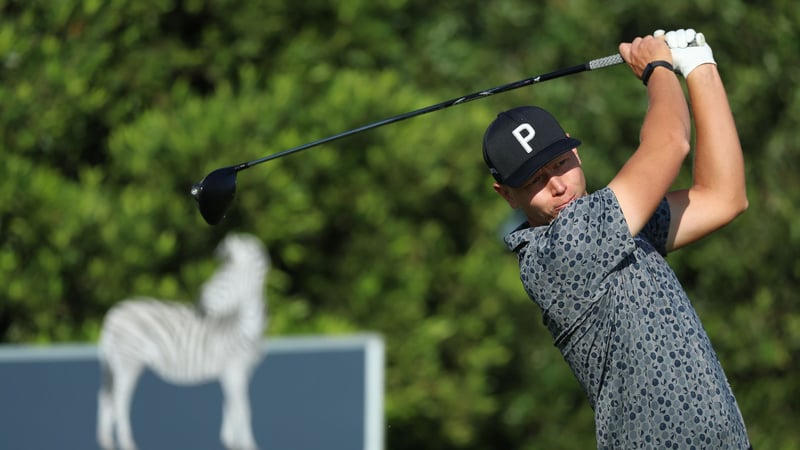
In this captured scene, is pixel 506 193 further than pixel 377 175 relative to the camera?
No

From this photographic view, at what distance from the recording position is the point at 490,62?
9.30 meters

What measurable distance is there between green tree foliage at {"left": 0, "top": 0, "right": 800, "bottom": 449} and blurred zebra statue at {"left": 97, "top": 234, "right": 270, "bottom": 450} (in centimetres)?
16

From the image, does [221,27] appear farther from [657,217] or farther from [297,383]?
[657,217]

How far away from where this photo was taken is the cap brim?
9.82 ft

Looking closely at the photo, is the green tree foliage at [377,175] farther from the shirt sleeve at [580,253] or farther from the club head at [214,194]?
the shirt sleeve at [580,253]

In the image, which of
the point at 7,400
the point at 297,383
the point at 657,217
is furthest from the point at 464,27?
the point at 657,217

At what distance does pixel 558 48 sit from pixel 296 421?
3691 millimetres

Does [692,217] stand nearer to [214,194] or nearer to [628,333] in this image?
[628,333]

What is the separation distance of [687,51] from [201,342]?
446 cm

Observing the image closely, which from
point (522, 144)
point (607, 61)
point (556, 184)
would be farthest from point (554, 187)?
point (607, 61)

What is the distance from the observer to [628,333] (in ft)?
9.55

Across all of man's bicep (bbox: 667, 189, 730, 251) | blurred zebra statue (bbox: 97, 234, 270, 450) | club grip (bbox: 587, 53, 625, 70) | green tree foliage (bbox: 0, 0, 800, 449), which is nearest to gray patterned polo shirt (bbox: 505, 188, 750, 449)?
man's bicep (bbox: 667, 189, 730, 251)

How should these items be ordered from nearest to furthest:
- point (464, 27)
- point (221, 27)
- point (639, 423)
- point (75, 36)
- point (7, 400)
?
point (639, 423) < point (7, 400) < point (75, 36) < point (221, 27) < point (464, 27)

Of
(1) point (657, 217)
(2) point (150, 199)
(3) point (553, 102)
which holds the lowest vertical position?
(1) point (657, 217)
